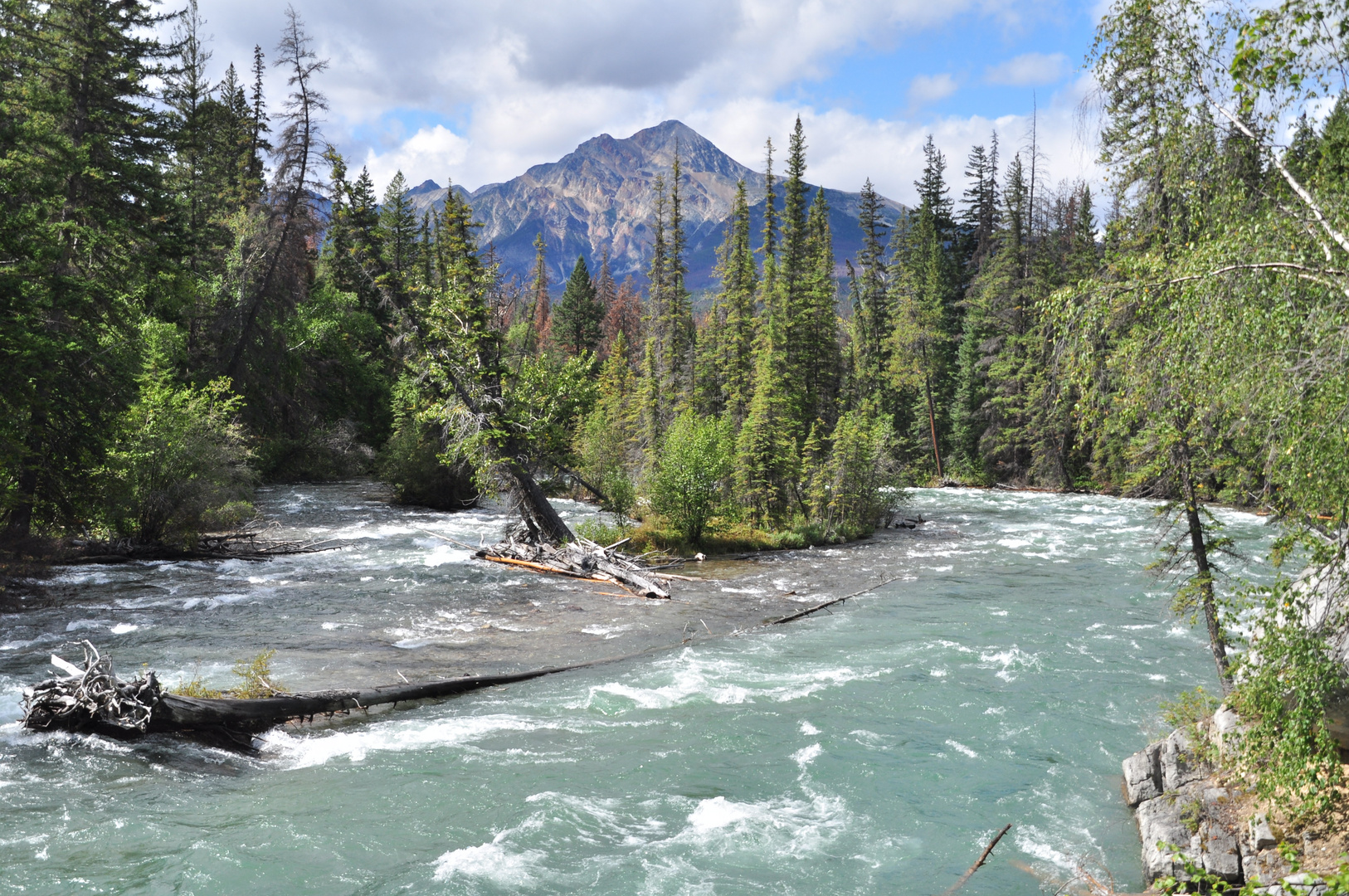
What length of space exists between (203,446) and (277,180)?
60.7 feet

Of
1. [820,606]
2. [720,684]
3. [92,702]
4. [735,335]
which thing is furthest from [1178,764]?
[735,335]

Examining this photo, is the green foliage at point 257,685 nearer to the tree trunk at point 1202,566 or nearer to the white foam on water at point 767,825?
the white foam on water at point 767,825

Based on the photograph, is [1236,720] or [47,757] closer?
[1236,720]

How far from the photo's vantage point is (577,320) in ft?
236

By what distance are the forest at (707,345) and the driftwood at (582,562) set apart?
986 mm

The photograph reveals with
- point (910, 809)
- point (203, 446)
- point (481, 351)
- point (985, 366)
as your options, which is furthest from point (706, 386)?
point (910, 809)

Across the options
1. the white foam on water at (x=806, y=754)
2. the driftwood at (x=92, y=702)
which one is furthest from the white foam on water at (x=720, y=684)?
the driftwood at (x=92, y=702)

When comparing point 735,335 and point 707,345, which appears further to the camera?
point 707,345

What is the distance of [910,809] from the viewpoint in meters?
8.83

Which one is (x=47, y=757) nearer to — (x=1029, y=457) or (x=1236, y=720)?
(x=1236, y=720)

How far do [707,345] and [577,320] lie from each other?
2522 cm

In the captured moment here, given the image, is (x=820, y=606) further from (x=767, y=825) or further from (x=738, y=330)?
(x=738, y=330)

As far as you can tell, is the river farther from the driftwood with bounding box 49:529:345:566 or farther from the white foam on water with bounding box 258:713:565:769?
the driftwood with bounding box 49:529:345:566

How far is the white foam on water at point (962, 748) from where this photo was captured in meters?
10.2
